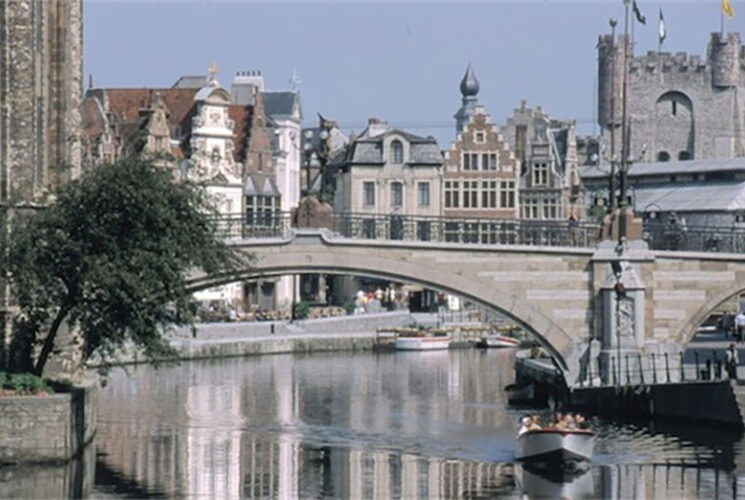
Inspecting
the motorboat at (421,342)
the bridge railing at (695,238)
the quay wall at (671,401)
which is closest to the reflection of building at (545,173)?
the motorboat at (421,342)

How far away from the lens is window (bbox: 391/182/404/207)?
Answer: 136m

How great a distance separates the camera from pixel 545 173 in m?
142

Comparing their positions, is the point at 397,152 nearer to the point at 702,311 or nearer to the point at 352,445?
the point at 702,311

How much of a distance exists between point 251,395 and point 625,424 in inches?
722

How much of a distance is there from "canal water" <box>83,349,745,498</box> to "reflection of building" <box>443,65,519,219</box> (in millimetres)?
36347

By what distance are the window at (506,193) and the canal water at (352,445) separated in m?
36.5

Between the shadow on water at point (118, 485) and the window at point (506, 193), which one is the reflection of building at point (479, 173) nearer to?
the window at point (506, 193)

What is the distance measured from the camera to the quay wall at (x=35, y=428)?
59.8 metres

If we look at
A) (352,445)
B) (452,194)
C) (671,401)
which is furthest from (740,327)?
(452,194)

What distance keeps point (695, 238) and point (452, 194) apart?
4971cm

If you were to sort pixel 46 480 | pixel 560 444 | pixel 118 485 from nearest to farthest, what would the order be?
1. pixel 46 480
2. pixel 118 485
3. pixel 560 444

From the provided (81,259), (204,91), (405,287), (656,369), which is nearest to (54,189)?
(81,259)

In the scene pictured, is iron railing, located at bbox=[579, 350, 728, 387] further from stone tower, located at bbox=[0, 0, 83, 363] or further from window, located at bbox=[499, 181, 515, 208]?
window, located at bbox=[499, 181, 515, 208]

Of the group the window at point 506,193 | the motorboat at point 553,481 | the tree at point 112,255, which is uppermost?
the window at point 506,193
